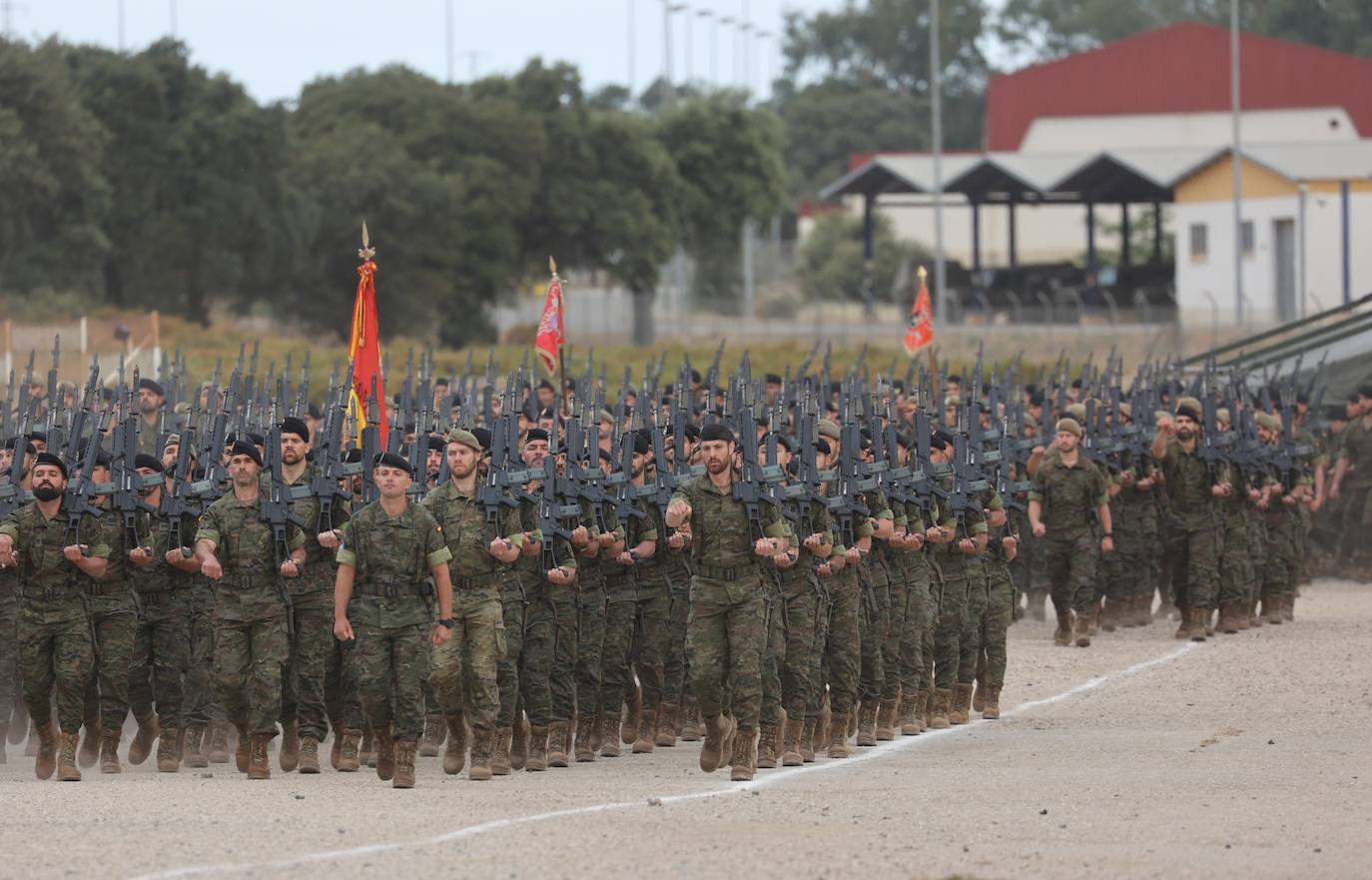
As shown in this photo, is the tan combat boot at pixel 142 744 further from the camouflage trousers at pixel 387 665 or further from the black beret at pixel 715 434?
the black beret at pixel 715 434

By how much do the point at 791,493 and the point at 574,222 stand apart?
42.7 metres

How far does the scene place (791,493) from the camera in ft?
A: 45.3

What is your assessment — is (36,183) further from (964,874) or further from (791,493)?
(964,874)

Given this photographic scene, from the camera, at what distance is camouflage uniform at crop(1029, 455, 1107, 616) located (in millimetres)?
20203

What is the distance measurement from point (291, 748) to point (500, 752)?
1.18m

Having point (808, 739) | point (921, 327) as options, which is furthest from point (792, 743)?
point (921, 327)

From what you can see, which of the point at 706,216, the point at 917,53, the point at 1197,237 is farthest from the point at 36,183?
the point at 917,53

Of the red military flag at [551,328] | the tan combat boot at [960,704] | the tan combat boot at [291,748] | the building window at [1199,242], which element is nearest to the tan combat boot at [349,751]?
the tan combat boot at [291,748]

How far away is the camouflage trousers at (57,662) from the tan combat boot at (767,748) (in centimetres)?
357

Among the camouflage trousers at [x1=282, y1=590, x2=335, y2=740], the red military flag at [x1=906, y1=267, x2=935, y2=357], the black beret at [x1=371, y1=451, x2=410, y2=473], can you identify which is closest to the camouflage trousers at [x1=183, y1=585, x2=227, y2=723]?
the camouflage trousers at [x1=282, y1=590, x2=335, y2=740]

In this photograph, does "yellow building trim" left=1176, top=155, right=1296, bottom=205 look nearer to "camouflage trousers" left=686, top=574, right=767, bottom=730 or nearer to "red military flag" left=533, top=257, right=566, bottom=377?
"red military flag" left=533, top=257, right=566, bottom=377

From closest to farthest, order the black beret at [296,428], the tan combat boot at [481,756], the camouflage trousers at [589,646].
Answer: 1. the tan combat boot at [481,756]
2. the black beret at [296,428]
3. the camouflage trousers at [589,646]

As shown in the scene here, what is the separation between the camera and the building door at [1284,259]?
183 ft

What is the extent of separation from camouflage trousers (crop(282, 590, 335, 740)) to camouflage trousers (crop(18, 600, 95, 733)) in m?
1.05
